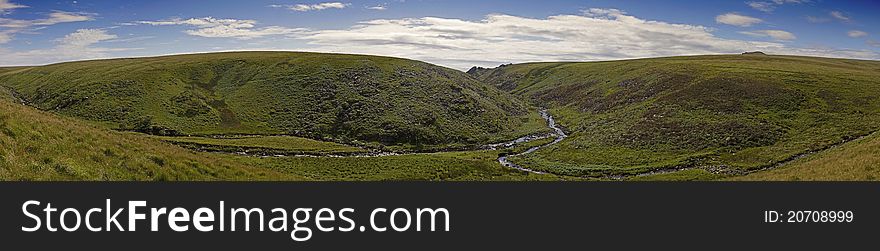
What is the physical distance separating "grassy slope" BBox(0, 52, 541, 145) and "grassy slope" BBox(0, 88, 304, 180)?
53014 millimetres

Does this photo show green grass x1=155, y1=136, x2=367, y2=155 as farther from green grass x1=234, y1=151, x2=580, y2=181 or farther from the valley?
green grass x1=234, y1=151, x2=580, y2=181

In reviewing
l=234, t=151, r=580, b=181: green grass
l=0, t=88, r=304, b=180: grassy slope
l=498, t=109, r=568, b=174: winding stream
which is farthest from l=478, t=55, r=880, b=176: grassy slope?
l=0, t=88, r=304, b=180: grassy slope

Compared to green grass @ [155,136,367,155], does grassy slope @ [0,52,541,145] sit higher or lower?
higher

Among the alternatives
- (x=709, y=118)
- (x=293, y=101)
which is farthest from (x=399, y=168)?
(x=293, y=101)

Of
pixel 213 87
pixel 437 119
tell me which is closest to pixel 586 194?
pixel 437 119

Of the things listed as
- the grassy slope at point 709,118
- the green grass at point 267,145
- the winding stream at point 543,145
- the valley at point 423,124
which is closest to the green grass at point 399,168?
→ the valley at point 423,124

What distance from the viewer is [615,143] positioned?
66312 millimetres

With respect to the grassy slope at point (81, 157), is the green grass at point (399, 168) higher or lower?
lower

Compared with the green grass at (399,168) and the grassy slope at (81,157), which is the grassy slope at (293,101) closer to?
the green grass at (399,168)

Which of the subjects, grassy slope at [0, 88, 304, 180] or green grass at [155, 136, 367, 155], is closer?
grassy slope at [0, 88, 304, 180]

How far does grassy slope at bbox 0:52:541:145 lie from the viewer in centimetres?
8225

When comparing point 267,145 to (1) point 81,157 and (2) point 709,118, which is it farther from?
(2) point 709,118

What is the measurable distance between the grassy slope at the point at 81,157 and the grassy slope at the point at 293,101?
5301cm

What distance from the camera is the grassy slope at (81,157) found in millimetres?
16084
